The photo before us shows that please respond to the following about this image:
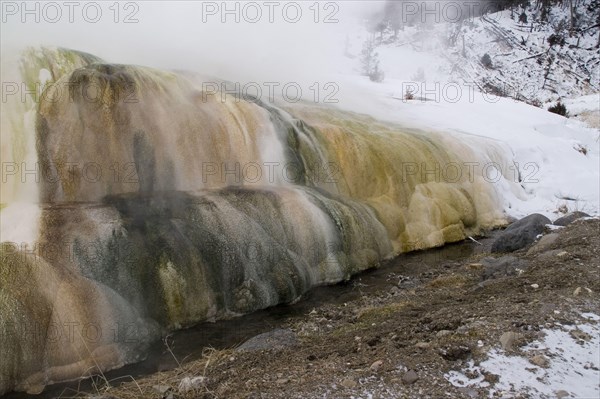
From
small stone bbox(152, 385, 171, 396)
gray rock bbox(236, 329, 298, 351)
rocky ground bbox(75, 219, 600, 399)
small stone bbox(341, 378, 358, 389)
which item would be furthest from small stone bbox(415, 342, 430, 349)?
small stone bbox(152, 385, 171, 396)

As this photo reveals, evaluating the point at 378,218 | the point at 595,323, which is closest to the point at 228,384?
the point at 595,323

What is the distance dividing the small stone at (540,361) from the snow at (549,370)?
26 millimetres

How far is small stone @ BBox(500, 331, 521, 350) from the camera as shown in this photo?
3.47 meters

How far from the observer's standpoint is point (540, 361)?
3.25 metres

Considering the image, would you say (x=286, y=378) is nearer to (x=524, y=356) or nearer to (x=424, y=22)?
(x=524, y=356)

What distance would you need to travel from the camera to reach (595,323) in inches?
146

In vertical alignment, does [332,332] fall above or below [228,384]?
below

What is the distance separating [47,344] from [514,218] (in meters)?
9.78

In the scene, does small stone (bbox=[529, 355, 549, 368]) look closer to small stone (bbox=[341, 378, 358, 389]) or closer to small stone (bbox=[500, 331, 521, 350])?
small stone (bbox=[500, 331, 521, 350])

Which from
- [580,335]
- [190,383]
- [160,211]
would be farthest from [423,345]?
[160,211]

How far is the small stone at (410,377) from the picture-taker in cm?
322

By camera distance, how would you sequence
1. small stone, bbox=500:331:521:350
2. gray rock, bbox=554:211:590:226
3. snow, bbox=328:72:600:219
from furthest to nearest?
1. snow, bbox=328:72:600:219
2. gray rock, bbox=554:211:590:226
3. small stone, bbox=500:331:521:350

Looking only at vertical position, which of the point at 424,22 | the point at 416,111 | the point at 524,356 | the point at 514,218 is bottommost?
the point at 514,218

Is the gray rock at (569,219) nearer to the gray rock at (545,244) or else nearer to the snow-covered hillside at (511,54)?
the gray rock at (545,244)
